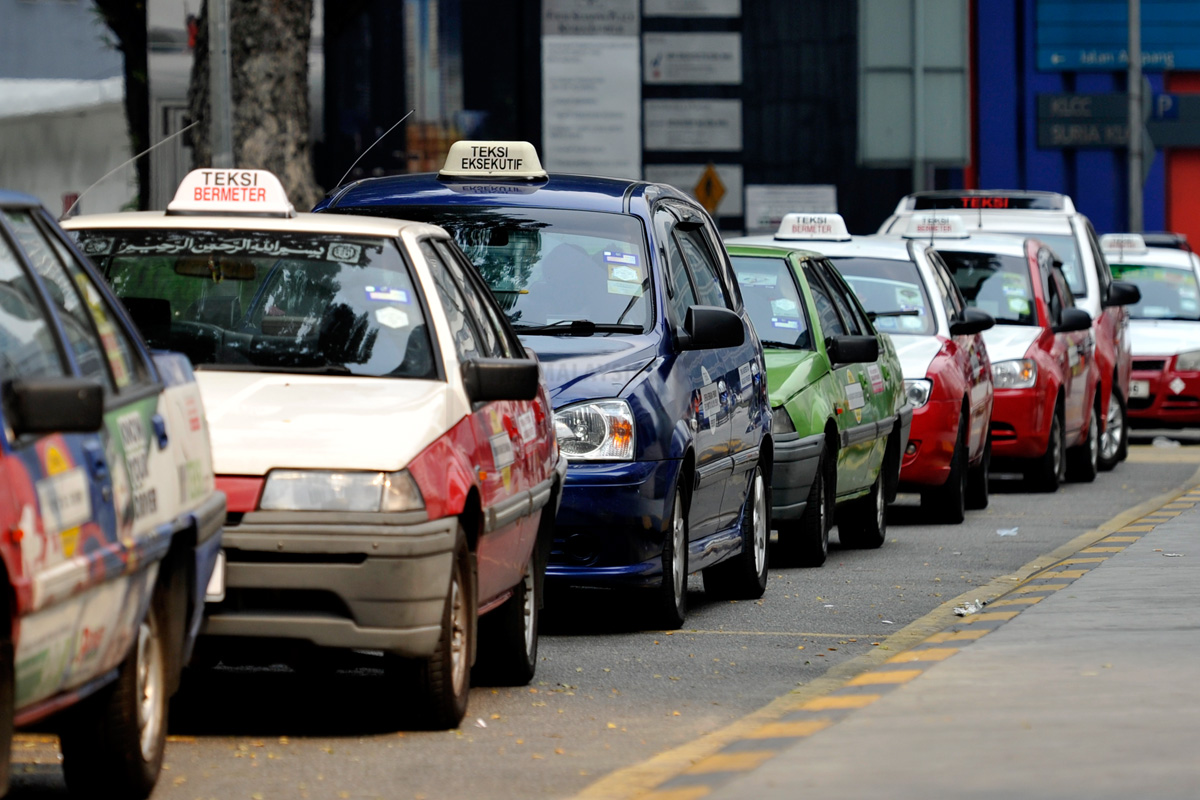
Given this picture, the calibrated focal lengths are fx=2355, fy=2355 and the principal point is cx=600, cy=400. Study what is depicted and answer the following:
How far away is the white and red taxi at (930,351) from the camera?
14805 millimetres

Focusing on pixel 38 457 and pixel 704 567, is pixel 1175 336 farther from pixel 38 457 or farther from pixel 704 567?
pixel 38 457

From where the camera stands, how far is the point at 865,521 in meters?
13.6

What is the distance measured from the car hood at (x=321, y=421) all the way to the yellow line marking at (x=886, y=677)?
62.9 inches

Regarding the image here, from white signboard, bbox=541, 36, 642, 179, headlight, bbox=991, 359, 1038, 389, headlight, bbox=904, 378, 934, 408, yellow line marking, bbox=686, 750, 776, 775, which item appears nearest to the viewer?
yellow line marking, bbox=686, 750, 776, 775

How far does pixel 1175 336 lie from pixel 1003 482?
14.8ft

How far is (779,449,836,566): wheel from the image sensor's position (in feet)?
39.8

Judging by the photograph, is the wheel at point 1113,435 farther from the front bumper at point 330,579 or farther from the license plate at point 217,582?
the license plate at point 217,582

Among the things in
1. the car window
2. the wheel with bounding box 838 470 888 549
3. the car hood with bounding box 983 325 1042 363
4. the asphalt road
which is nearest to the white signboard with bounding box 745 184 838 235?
the car hood with bounding box 983 325 1042 363

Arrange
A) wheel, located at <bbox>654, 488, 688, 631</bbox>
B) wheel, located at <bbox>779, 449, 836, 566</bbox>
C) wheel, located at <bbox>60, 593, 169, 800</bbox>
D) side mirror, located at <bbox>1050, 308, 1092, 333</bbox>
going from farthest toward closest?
side mirror, located at <bbox>1050, 308, 1092, 333</bbox> → wheel, located at <bbox>779, 449, 836, 566</bbox> → wheel, located at <bbox>654, 488, 688, 631</bbox> → wheel, located at <bbox>60, 593, 169, 800</bbox>

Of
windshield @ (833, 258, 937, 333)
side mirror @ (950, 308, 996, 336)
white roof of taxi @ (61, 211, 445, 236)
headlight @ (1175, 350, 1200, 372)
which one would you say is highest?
white roof of taxi @ (61, 211, 445, 236)

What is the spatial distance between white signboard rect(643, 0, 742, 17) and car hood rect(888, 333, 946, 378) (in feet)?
61.9

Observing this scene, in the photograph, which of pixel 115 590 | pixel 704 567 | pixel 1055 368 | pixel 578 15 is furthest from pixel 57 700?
pixel 578 15

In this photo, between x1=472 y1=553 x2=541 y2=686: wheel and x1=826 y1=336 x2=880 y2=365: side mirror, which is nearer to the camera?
x1=472 y1=553 x2=541 y2=686: wheel

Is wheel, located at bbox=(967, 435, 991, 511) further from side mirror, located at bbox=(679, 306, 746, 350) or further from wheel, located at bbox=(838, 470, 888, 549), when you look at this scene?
side mirror, located at bbox=(679, 306, 746, 350)
